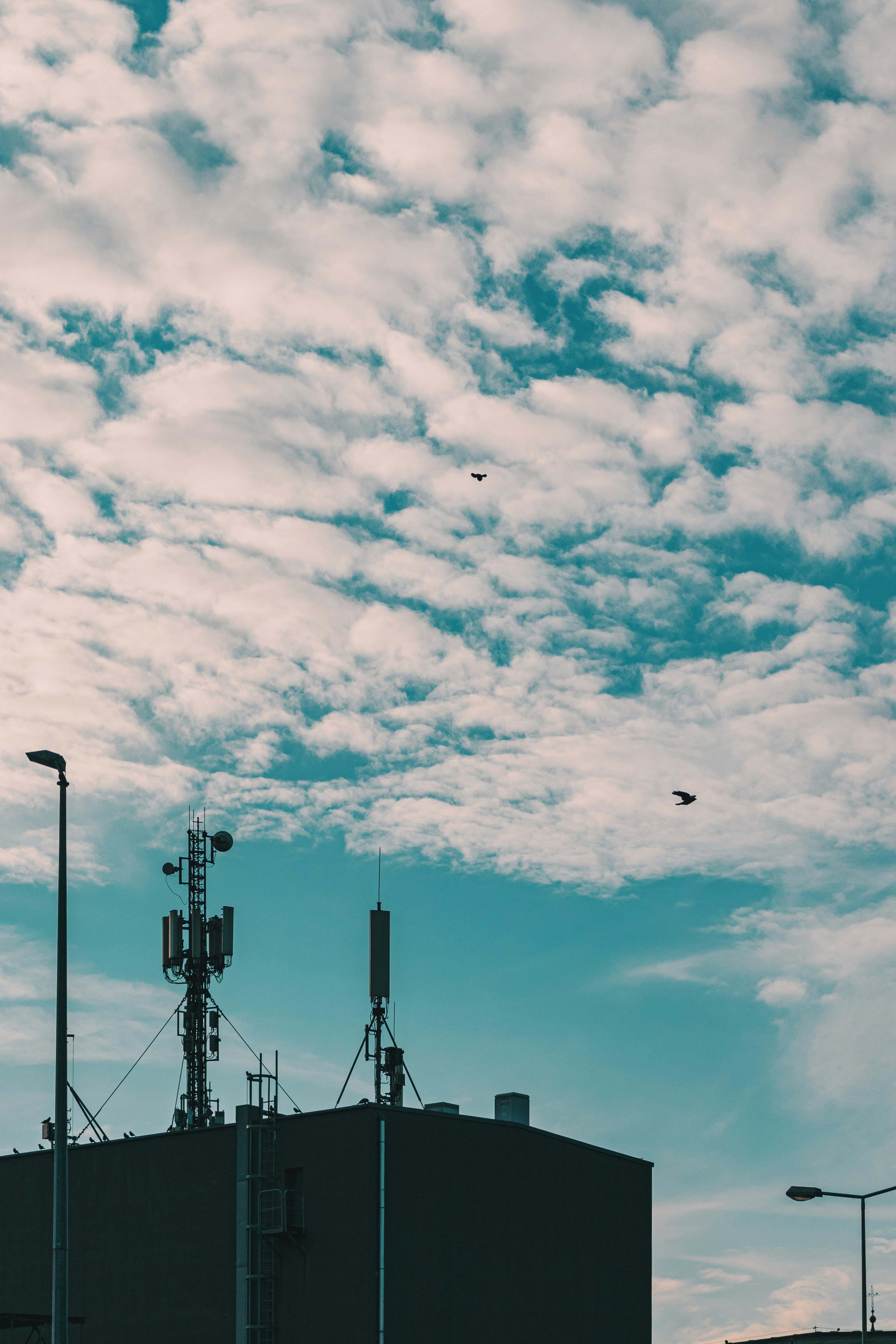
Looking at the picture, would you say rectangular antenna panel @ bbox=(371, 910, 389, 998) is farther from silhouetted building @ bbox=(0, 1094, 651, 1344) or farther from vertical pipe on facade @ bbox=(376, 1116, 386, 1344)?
vertical pipe on facade @ bbox=(376, 1116, 386, 1344)

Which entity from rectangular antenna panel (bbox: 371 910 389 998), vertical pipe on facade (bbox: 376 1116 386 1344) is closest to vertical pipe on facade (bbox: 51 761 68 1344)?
vertical pipe on facade (bbox: 376 1116 386 1344)

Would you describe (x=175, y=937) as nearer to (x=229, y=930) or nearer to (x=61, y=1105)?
(x=229, y=930)

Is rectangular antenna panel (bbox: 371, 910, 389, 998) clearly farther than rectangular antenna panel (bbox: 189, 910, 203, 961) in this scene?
No

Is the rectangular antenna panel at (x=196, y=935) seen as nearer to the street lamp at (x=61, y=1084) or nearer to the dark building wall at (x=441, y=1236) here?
the dark building wall at (x=441, y=1236)

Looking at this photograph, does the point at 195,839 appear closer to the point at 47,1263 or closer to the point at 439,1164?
the point at 47,1263

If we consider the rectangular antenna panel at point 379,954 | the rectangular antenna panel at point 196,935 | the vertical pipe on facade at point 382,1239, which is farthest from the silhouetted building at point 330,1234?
the rectangular antenna panel at point 196,935

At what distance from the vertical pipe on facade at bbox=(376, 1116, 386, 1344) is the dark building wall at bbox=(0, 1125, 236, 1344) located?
4.70 m

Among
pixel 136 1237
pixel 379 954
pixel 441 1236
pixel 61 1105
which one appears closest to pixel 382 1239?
pixel 441 1236

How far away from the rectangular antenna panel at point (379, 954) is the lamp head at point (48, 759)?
25.4m

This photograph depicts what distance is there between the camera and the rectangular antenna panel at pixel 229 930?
6162 centimetres

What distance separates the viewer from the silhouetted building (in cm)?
4075

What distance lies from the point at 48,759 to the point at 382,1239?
20723 mm

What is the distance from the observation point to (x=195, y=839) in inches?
2464

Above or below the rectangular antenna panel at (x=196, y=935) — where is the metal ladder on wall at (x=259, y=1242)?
below
